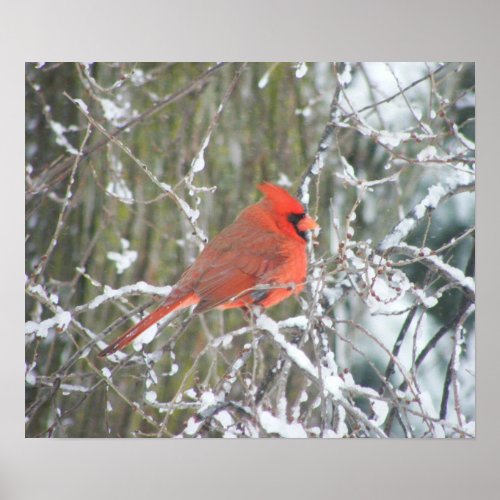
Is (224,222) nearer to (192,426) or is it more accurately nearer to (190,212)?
(190,212)

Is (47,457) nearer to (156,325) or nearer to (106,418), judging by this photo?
(106,418)

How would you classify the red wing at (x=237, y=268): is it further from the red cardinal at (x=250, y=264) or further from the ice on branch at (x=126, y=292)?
the ice on branch at (x=126, y=292)

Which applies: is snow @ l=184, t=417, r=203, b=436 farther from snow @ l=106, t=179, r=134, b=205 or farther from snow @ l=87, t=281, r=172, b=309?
snow @ l=106, t=179, r=134, b=205

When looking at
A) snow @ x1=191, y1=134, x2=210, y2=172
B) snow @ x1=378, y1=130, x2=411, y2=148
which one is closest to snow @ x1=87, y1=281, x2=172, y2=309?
snow @ x1=191, y1=134, x2=210, y2=172

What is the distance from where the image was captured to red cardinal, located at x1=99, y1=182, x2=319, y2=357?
279cm

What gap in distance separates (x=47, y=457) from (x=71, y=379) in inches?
11.5

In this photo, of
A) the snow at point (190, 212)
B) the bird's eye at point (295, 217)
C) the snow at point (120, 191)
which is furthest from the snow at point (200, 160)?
the bird's eye at point (295, 217)

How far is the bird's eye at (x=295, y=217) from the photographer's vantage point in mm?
2809

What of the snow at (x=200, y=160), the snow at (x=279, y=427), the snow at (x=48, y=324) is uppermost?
the snow at (x=200, y=160)

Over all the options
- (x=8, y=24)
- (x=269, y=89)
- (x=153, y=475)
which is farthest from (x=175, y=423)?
(x=8, y=24)

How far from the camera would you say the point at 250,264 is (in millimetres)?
2801

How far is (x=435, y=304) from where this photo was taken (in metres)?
2.83

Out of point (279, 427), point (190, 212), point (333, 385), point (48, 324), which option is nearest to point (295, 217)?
point (190, 212)

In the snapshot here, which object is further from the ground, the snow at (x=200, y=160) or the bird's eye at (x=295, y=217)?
the snow at (x=200, y=160)
